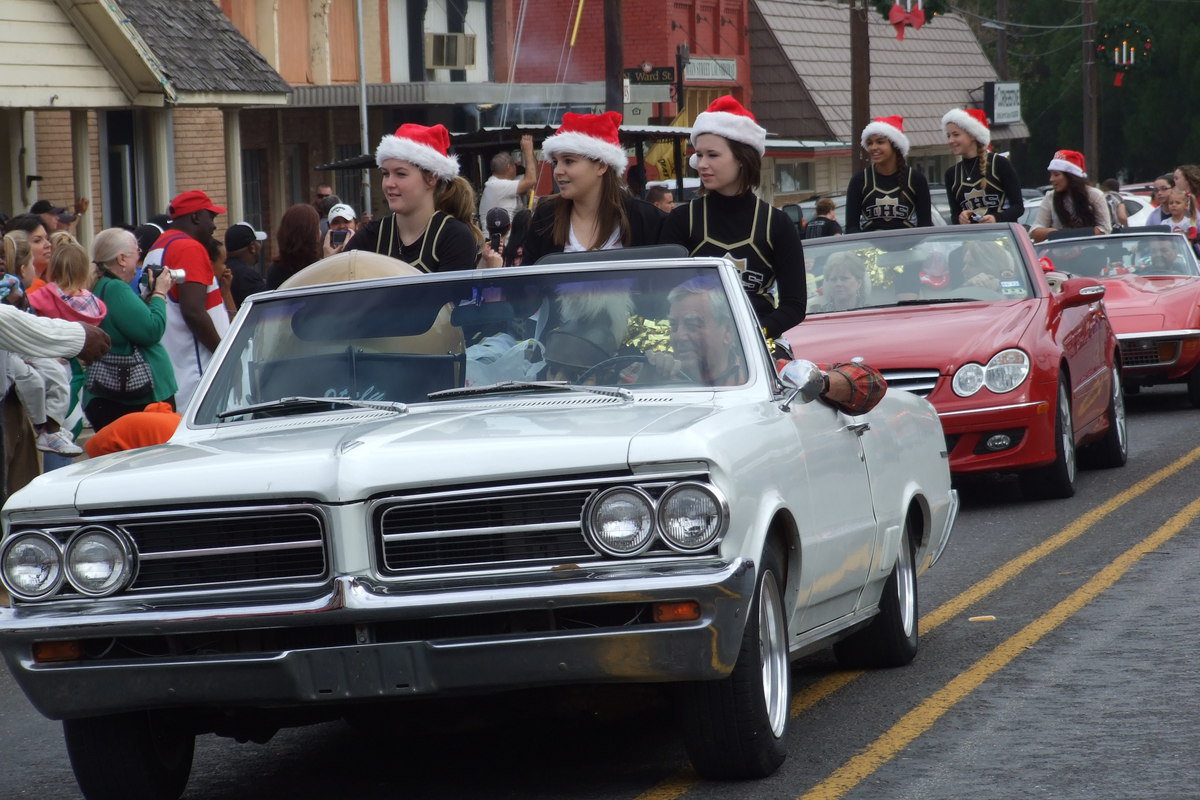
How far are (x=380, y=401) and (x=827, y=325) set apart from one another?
5883 millimetres

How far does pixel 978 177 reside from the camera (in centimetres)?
1493

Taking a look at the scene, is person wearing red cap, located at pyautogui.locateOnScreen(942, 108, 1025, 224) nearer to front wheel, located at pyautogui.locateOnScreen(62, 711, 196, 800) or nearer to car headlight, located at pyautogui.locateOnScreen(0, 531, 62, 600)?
front wheel, located at pyautogui.locateOnScreen(62, 711, 196, 800)

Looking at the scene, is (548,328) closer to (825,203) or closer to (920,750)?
(920,750)

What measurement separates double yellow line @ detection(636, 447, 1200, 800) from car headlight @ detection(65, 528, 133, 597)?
1482 mm

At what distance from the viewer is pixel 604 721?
644 cm

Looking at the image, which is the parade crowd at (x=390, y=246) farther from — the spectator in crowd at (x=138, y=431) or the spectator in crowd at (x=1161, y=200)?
the spectator in crowd at (x=1161, y=200)

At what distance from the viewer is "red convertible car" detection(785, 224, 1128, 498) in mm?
11023

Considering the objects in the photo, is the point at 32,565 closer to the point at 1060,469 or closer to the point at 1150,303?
the point at 1060,469

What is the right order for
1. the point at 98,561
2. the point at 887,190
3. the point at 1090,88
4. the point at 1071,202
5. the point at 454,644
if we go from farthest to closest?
the point at 1090,88 → the point at 1071,202 → the point at 887,190 → the point at 98,561 → the point at 454,644

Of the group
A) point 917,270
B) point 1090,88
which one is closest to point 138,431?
point 917,270

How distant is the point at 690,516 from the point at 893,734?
1.43 meters

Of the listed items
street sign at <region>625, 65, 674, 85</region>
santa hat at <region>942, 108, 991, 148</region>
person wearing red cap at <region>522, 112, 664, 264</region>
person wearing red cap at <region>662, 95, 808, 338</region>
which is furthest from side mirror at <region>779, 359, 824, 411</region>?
street sign at <region>625, 65, 674, 85</region>

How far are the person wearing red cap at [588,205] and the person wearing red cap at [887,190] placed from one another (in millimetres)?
5274

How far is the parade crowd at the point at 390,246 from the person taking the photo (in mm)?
7887
